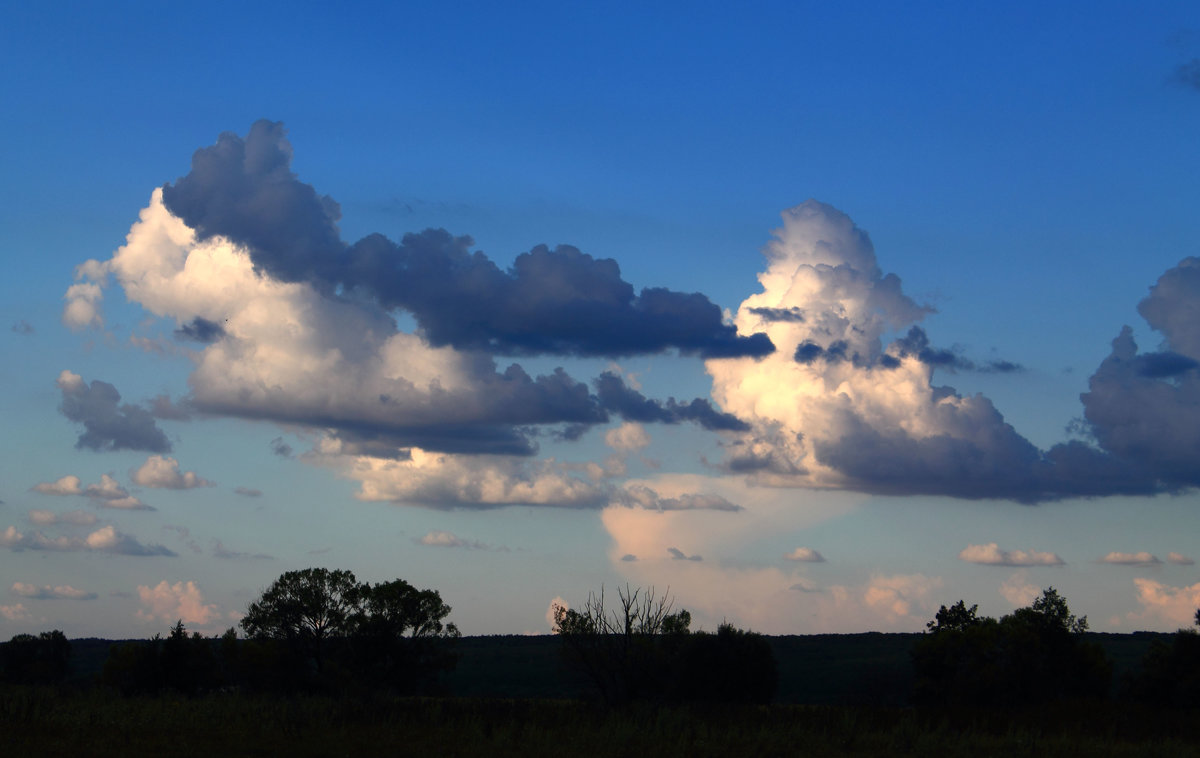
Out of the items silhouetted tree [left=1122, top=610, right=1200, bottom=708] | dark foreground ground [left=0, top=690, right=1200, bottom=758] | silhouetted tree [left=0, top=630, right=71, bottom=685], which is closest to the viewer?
dark foreground ground [left=0, top=690, right=1200, bottom=758]

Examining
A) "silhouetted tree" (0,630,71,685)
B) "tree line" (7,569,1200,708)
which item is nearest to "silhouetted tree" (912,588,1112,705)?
"tree line" (7,569,1200,708)

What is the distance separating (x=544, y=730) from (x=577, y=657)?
30676 millimetres

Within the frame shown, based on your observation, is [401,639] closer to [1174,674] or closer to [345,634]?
[345,634]

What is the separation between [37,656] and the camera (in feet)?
367

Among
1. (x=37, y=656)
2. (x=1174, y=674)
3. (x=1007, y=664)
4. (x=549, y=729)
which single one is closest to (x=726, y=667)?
(x=1007, y=664)

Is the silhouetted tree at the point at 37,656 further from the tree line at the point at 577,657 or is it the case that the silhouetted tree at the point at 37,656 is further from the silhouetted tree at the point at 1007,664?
the silhouetted tree at the point at 1007,664

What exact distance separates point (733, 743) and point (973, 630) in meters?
72.1

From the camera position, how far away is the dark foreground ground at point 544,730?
1096 inches

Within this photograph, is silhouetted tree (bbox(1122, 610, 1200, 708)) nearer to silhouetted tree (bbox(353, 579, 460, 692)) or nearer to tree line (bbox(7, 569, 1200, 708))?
tree line (bbox(7, 569, 1200, 708))

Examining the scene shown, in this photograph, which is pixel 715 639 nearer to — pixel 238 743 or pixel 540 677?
pixel 238 743

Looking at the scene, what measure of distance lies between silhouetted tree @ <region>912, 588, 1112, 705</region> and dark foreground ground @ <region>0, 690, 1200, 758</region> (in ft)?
161

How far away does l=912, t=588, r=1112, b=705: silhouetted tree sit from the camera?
283 feet

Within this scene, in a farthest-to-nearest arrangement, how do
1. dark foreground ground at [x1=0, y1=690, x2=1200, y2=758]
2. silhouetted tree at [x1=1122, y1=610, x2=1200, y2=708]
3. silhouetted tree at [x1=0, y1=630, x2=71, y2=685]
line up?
silhouetted tree at [x1=0, y1=630, x2=71, y2=685] < silhouetted tree at [x1=1122, y1=610, x2=1200, y2=708] < dark foreground ground at [x1=0, y1=690, x2=1200, y2=758]

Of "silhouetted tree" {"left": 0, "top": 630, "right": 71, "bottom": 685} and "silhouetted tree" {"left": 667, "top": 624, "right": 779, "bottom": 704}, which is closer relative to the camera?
"silhouetted tree" {"left": 667, "top": 624, "right": 779, "bottom": 704}
